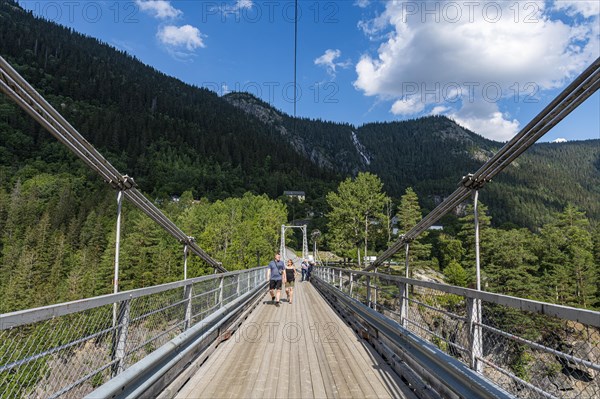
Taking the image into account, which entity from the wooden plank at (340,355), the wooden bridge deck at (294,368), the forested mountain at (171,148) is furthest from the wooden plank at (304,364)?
the forested mountain at (171,148)

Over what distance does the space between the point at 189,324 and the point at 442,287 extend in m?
3.48

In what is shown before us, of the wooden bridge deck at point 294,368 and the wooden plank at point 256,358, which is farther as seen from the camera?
the wooden plank at point 256,358

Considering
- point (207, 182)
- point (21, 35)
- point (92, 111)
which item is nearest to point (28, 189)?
point (207, 182)

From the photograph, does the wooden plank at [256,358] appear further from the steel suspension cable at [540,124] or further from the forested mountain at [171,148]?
the forested mountain at [171,148]

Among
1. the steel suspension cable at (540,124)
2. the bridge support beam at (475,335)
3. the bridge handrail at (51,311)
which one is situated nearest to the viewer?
the bridge handrail at (51,311)

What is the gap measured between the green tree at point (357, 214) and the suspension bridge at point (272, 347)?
35.7m

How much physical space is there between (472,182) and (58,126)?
6912 mm

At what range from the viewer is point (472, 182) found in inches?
246

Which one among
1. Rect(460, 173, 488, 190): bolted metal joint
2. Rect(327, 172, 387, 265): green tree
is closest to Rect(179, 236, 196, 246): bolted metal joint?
Rect(460, 173, 488, 190): bolted metal joint

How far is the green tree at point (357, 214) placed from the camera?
43062 mm

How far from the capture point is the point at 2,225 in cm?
7312

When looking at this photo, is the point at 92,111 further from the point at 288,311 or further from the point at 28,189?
the point at 288,311

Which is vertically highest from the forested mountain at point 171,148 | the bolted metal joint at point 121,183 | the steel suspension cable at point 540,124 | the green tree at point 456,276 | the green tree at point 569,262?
the forested mountain at point 171,148

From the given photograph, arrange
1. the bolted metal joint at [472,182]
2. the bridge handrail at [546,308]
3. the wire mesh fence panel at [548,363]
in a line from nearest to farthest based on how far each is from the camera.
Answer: the bridge handrail at [546,308] → the wire mesh fence panel at [548,363] → the bolted metal joint at [472,182]
